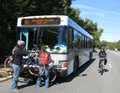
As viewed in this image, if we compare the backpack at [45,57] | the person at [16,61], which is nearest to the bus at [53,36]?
the backpack at [45,57]

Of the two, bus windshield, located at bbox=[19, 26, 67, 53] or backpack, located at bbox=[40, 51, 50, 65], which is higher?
bus windshield, located at bbox=[19, 26, 67, 53]

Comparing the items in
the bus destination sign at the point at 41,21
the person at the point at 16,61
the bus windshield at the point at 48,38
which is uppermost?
the bus destination sign at the point at 41,21

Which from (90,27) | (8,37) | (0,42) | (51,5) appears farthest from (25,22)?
(90,27)

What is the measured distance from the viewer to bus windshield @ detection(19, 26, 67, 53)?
41.0 ft

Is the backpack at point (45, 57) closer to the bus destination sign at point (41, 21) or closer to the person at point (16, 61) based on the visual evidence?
the person at point (16, 61)

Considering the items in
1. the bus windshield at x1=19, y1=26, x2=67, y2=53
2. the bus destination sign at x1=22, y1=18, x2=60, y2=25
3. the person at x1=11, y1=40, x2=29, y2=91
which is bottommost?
the person at x1=11, y1=40, x2=29, y2=91

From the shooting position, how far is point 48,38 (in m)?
12.7

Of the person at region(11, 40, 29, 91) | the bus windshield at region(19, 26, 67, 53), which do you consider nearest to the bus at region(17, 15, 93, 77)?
the bus windshield at region(19, 26, 67, 53)

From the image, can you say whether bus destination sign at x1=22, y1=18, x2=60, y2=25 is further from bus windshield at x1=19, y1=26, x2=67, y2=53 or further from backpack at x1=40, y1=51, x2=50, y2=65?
backpack at x1=40, y1=51, x2=50, y2=65

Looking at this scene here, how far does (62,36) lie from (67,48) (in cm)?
55

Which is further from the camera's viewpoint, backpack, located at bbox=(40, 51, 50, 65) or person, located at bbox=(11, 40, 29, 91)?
backpack, located at bbox=(40, 51, 50, 65)

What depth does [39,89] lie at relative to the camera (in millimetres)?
10984

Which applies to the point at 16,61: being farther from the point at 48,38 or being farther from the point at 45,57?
the point at 48,38

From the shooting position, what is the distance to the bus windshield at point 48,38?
41.0 ft
